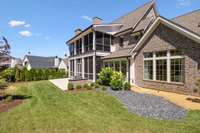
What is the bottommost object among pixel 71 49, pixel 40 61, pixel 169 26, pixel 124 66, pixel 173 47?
pixel 124 66

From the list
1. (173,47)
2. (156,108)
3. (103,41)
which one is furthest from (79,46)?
(156,108)

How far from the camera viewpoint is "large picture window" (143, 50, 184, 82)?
502 inches

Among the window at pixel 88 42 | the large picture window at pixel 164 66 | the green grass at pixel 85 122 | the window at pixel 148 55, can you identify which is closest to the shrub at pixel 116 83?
the large picture window at pixel 164 66

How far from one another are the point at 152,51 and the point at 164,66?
191 cm

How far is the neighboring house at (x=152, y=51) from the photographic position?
12047 mm

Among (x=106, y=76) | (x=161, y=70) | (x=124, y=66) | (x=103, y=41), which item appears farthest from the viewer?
(x=103, y=41)

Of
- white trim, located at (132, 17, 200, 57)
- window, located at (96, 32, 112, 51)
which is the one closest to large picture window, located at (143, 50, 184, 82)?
white trim, located at (132, 17, 200, 57)

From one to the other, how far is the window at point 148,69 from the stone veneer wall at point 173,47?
47 centimetres

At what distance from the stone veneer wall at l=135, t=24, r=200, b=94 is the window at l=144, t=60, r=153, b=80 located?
1.56 feet

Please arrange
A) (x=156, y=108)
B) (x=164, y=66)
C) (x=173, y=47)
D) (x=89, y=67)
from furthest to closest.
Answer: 1. (x=89, y=67)
2. (x=164, y=66)
3. (x=173, y=47)
4. (x=156, y=108)

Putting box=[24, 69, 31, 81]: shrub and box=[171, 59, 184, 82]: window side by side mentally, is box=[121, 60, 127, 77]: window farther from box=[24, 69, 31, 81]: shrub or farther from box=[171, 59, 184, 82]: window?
box=[24, 69, 31, 81]: shrub

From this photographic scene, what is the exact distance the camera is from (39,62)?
56.4m

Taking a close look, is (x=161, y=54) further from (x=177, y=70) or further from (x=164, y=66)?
(x=177, y=70)

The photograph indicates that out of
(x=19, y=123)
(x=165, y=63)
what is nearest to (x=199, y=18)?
(x=165, y=63)
